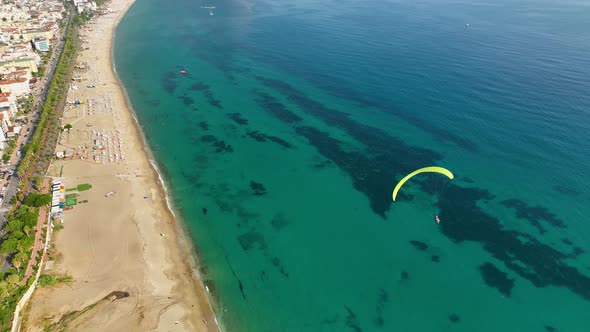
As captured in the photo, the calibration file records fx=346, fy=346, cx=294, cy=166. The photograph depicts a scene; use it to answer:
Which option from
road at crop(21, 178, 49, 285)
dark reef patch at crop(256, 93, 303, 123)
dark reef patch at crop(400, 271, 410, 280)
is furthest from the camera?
dark reef patch at crop(256, 93, 303, 123)

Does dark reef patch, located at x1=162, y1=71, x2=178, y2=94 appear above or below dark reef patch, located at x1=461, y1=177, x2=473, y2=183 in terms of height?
above

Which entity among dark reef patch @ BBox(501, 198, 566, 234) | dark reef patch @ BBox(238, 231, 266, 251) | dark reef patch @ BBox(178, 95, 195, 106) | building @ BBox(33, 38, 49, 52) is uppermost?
building @ BBox(33, 38, 49, 52)

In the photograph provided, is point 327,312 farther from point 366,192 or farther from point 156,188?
point 156,188

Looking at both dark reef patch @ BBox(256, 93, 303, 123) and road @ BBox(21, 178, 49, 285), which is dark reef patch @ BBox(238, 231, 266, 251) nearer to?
road @ BBox(21, 178, 49, 285)

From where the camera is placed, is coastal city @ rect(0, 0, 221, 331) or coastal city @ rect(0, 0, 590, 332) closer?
coastal city @ rect(0, 0, 221, 331)

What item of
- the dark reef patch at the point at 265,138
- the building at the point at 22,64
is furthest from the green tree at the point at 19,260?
the building at the point at 22,64

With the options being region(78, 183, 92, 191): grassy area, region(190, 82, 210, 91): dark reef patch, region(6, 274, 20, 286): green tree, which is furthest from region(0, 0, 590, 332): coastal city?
region(190, 82, 210, 91): dark reef patch

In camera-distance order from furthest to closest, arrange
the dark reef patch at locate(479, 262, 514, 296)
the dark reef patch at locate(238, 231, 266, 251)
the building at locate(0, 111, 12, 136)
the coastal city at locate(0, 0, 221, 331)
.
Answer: the building at locate(0, 111, 12, 136)
the dark reef patch at locate(238, 231, 266, 251)
the dark reef patch at locate(479, 262, 514, 296)
the coastal city at locate(0, 0, 221, 331)

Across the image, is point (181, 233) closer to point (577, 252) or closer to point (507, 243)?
point (507, 243)
